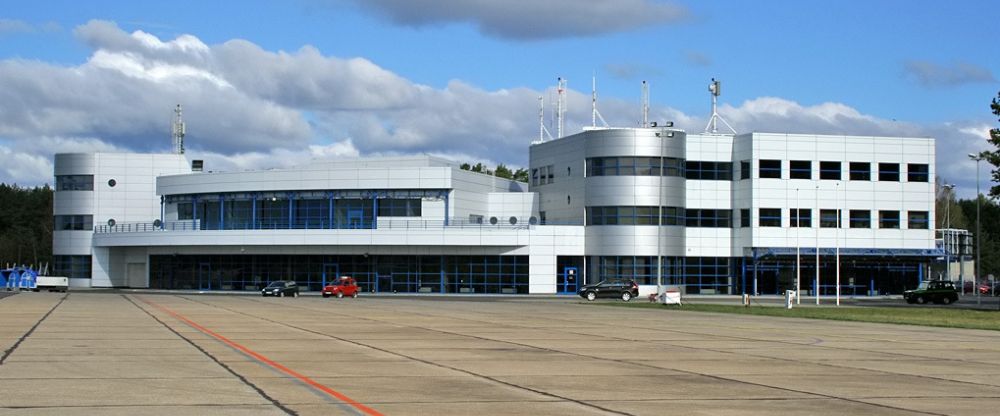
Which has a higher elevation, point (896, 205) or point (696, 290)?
point (896, 205)

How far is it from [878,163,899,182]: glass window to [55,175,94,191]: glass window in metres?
71.0

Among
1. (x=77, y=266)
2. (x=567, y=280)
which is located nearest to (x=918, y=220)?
(x=567, y=280)

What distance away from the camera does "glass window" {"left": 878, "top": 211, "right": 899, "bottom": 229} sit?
90500mm

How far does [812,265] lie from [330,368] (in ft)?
247

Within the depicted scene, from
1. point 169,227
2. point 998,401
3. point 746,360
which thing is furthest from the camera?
point 169,227

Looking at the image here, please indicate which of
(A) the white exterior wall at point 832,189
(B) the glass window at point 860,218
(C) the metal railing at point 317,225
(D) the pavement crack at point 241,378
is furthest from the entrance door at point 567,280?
(D) the pavement crack at point 241,378

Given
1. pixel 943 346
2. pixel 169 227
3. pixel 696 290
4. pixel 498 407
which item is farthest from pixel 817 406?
pixel 169 227

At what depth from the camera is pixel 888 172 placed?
90438 mm

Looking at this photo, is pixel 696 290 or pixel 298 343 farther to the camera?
pixel 696 290

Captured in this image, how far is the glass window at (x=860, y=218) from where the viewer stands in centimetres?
9000

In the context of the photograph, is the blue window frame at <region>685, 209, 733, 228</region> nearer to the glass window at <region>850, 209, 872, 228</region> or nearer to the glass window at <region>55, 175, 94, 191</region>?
the glass window at <region>850, 209, 872, 228</region>

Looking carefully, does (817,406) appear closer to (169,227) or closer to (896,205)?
(896,205)

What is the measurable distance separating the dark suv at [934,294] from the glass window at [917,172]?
45.6ft

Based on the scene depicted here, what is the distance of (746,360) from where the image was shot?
985 inches
